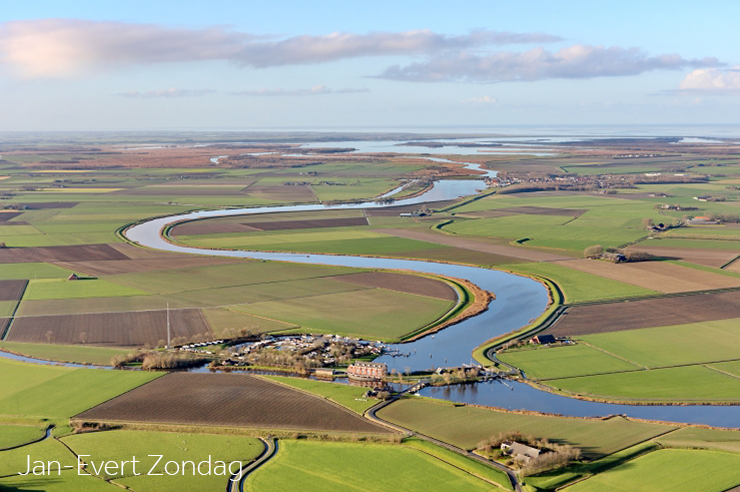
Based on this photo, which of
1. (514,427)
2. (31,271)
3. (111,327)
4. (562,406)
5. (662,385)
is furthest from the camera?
(31,271)

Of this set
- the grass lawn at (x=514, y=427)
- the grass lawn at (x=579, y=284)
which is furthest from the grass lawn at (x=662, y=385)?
the grass lawn at (x=579, y=284)

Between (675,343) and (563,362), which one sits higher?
(675,343)

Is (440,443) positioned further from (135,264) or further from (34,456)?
(135,264)

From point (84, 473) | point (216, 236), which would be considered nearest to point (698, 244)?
point (216, 236)

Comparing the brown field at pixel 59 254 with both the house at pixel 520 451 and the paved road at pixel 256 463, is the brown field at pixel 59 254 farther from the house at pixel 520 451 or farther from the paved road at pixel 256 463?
the house at pixel 520 451

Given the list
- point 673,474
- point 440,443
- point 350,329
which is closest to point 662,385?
point 673,474
